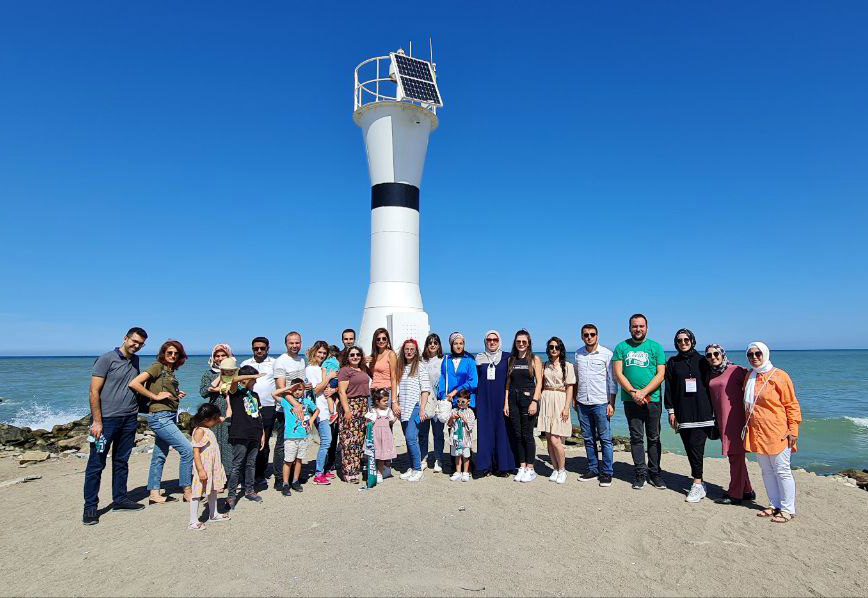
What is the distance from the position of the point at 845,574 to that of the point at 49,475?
28.7 feet

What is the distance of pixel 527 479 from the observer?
5.70m

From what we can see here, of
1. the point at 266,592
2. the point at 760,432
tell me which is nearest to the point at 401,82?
the point at 760,432

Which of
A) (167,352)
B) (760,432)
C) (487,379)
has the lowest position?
(760,432)

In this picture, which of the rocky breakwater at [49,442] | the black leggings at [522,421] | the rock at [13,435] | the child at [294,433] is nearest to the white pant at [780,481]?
the black leggings at [522,421]

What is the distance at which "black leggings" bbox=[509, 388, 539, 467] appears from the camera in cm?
569

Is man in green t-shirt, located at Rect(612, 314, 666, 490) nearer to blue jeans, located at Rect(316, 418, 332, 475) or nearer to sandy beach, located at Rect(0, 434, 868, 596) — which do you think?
sandy beach, located at Rect(0, 434, 868, 596)

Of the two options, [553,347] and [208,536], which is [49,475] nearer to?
[208,536]

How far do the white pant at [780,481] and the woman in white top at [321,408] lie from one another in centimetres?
430

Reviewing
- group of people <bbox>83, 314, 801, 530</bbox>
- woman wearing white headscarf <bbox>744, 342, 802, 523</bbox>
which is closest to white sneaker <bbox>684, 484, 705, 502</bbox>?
group of people <bbox>83, 314, 801, 530</bbox>

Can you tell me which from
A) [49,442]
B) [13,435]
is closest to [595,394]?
[49,442]

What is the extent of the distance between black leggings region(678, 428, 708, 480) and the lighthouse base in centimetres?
600

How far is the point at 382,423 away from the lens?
18.6 ft

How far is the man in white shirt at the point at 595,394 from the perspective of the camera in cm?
552

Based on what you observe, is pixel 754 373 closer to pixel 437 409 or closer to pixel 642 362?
pixel 642 362
